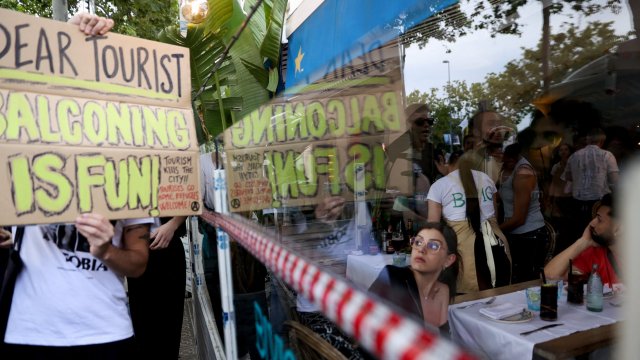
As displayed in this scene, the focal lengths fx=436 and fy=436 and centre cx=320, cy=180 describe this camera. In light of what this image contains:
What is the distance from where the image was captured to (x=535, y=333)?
2.21m

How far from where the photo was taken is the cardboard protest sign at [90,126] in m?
1.67

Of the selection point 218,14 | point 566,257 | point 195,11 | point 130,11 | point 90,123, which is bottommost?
point 566,257

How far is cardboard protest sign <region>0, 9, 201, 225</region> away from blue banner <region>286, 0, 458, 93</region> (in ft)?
4.62

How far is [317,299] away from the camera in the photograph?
85 cm

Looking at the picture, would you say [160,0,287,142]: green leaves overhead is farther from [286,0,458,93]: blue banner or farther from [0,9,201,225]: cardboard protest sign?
[0,9,201,225]: cardboard protest sign

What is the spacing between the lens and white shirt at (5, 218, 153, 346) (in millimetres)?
1707

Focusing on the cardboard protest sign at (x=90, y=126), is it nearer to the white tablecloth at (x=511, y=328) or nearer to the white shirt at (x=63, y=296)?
the white shirt at (x=63, y=296)

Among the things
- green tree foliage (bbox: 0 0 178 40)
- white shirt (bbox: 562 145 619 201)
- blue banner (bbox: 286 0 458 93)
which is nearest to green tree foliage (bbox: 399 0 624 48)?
blue banner (bbox: 286 0 458 93)

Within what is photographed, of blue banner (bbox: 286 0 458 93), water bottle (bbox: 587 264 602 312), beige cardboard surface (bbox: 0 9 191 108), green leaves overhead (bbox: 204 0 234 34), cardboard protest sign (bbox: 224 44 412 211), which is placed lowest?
water bottle (bbox: 587 264 602 312)

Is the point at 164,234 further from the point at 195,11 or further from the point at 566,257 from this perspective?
the point at 195,11

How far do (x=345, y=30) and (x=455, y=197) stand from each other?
1.65m

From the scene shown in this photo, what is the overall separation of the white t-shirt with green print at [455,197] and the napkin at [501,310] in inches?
46.7

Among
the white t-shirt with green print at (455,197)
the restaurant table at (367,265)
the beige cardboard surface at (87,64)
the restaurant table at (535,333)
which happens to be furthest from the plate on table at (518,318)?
the beige cardboard surface at (87,64)

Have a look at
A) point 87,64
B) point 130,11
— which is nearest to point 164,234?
point 87,64
